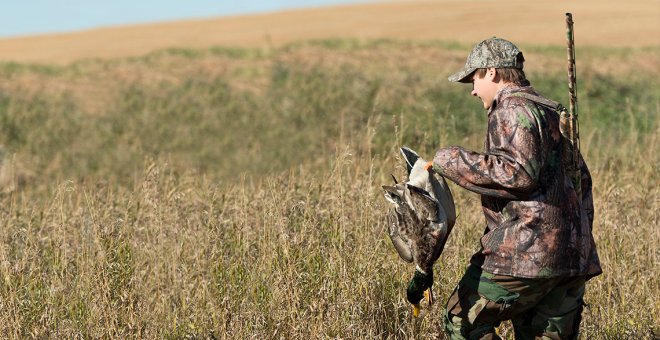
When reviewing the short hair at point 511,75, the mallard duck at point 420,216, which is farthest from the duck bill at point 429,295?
the short hair at point 511,75

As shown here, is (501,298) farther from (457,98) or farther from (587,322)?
(457,98)

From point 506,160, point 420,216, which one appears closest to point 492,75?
point 506,160

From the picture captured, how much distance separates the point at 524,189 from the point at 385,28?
4260cm

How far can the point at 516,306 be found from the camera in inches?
181

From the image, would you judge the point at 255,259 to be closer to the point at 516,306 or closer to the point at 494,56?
the point at 516,306

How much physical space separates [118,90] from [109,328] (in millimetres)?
19969

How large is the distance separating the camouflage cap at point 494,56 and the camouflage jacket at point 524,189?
12cm

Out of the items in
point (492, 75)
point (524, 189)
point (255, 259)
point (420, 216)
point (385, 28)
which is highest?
point (492, 75)

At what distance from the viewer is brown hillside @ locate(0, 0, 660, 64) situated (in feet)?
133

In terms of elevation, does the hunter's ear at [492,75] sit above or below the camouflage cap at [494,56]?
below

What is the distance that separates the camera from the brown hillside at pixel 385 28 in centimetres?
4062

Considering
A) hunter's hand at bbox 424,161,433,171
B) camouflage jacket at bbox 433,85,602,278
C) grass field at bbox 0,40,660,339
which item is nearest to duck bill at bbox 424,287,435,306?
camouflage jacket at bbox 433,85,602,278

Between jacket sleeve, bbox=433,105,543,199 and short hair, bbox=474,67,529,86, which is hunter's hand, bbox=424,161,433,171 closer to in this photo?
jacket sleeve, bbox=433,105,543,199

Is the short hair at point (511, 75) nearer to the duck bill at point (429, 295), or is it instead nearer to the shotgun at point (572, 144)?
the shotgun at point (572, 144)
